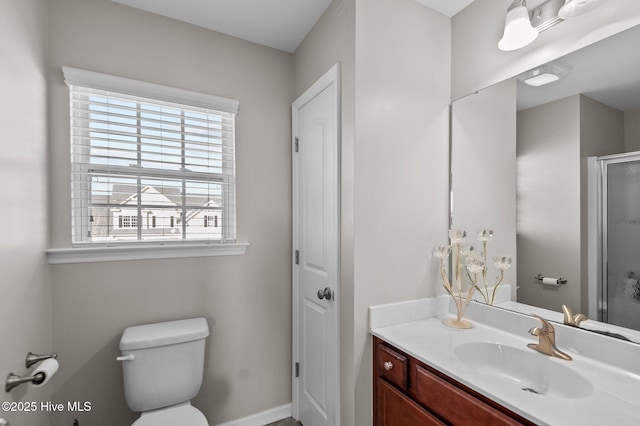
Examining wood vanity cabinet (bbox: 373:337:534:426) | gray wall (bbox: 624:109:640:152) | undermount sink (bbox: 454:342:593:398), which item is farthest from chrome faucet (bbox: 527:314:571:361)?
gray wall (bbox: 624:109:640:152)

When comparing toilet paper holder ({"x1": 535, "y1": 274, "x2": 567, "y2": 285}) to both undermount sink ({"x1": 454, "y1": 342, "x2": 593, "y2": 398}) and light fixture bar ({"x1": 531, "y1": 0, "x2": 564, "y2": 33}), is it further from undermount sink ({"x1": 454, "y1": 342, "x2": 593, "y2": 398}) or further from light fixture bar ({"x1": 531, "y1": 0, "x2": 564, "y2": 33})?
light fixture bar ({"x1": 531, "y1": 0, "x2": 564, "y2": 33})

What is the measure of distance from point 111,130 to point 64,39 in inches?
19.2

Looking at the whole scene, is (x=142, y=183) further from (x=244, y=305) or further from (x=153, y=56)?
(x=244, y=305)

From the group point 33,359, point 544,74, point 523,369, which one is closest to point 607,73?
point 544,74

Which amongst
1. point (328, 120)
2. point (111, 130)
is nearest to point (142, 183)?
point (111, 130)

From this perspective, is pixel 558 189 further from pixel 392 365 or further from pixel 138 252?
pixel 138 252

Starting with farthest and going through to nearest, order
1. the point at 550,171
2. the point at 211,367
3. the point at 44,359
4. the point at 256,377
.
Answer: the point at 256,377, the point at 211,367, the point at 550,171, the point at 44,359

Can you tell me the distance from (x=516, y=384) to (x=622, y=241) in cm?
68

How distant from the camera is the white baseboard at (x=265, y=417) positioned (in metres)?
1.98

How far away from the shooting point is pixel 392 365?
133cm

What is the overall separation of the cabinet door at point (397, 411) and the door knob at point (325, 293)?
0.47m

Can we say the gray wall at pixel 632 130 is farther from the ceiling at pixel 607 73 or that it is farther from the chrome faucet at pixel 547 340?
the chrome faucet at pixel 547 340

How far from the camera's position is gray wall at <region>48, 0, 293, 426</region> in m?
1.56

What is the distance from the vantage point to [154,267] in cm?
176
